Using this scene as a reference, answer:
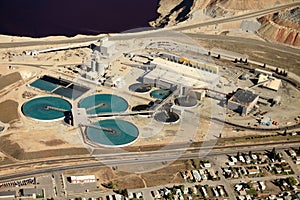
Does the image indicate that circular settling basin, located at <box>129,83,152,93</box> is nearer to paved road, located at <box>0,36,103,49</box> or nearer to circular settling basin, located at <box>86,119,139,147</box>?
circular settling basin, located at <box>86,119,139,147</box>

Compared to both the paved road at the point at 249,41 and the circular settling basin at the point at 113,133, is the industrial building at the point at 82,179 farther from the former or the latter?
the paved road at the point at 249,41

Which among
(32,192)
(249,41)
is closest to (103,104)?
(32,192)

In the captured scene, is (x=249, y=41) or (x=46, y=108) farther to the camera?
(x=249, y=41)

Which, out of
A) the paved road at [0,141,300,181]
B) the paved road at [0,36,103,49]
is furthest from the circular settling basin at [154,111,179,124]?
the paved road at [0,36,103,49]

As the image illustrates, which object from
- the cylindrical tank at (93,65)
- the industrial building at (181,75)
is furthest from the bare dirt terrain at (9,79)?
the industrial building at (181,75)

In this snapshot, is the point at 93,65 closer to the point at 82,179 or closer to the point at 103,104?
the point at 103,104

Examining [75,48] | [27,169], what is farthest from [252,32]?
[27,169]
